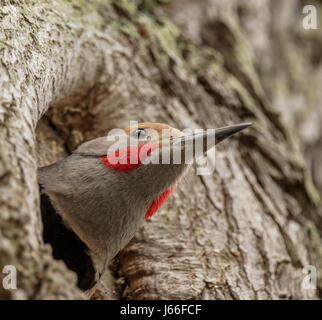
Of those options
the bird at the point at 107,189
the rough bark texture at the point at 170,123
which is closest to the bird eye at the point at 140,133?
the bird at the point at 107,189

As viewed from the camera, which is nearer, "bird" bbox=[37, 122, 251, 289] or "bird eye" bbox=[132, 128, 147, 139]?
"bird" bbox=[37, 122, 251, 289]

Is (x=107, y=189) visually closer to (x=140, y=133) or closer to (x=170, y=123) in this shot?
(x=140, y=133)

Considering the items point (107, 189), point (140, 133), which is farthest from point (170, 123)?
point (107, 189)

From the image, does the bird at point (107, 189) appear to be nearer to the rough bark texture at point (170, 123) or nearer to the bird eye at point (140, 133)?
the bird eye at point (140, 133)

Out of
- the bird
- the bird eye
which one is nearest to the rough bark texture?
the bird

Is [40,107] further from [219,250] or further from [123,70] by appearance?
[219,250]

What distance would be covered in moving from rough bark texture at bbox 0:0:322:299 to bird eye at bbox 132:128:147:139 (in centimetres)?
46

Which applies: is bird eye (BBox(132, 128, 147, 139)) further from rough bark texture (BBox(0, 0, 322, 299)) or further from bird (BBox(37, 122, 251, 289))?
rough bark texture (BBox(0, 0, 322, 299))

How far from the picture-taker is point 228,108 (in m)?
3.38

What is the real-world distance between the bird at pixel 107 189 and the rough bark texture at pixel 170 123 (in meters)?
0.32

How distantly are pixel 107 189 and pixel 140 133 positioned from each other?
40cm

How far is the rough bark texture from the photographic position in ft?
6.36

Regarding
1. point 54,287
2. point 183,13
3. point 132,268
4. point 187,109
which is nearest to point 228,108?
point 187,109

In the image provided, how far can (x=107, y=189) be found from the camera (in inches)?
82.6
